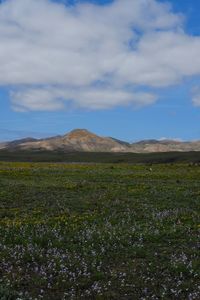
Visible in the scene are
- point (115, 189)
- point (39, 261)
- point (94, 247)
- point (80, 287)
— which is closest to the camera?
point (80, 287)

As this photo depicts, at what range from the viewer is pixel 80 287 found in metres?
11.7

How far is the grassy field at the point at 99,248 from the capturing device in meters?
11.6

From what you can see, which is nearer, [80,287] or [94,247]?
[80,287]

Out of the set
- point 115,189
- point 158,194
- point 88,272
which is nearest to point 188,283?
point 88,272

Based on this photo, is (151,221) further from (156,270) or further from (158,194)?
(158,194)

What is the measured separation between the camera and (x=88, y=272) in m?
12.6

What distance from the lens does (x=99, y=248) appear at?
49.5 feet

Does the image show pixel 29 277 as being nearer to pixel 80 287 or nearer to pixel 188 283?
pixel 80 287

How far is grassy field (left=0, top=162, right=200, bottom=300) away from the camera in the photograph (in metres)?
11.6

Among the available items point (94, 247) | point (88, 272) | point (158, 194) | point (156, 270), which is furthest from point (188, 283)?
point (158, 194)

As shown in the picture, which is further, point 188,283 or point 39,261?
point 39,261

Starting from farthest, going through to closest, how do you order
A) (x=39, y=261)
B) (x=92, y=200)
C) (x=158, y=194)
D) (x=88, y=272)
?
(x=158, y=194) < (x=92, y=200) < (x=39, y=261) < (x=88, y=272)

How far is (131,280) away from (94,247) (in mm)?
3291

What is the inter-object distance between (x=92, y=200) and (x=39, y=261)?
13.3 m
